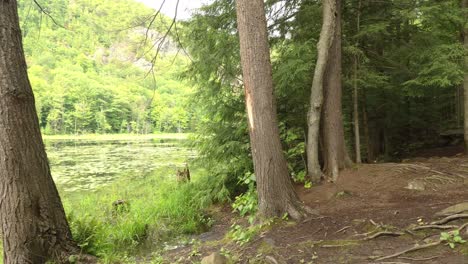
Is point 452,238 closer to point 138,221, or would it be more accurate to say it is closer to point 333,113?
point 333,113

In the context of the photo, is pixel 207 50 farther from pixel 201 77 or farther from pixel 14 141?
pixel 14 141

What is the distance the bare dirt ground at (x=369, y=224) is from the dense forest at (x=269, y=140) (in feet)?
0.09

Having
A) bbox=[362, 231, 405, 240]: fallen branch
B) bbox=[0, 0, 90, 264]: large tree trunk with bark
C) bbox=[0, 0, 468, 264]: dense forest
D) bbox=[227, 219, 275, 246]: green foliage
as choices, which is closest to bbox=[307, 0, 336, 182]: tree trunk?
bbox=[0, 0, 468, 264]: dense forest

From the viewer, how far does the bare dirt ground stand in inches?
130

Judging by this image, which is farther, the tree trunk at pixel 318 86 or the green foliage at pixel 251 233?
the tree trunk at pixel 318 86

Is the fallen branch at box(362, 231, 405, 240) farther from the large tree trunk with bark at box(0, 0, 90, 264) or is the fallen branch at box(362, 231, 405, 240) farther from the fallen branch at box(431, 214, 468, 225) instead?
the large tree trunk with bark at box(0, 0, 90, 264)

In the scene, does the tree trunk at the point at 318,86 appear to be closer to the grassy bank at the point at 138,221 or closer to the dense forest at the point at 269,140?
the dense forest at the point at 269,140

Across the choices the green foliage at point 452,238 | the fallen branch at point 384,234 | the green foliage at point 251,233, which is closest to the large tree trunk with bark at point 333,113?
the green foliage at point 251,233

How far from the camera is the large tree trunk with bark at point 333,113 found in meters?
6.47

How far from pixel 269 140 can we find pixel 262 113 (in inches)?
14.9

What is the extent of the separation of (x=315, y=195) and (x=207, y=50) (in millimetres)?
3869

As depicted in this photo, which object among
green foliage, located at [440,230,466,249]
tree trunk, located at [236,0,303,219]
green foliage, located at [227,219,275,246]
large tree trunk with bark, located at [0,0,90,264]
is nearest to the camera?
green foliage, located at [440,230,466,249]

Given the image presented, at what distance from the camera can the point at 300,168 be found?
7414mm

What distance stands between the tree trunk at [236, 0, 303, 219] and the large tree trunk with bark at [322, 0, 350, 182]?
7.38 ft
